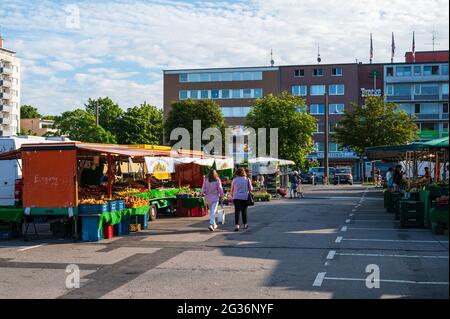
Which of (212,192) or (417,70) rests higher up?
(417,70)

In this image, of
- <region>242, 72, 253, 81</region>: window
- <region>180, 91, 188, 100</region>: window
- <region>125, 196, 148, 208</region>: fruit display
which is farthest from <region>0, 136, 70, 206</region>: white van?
<region>180, 91, 188, 100</region>: window

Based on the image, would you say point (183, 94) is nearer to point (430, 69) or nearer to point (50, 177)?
point (430, 69)

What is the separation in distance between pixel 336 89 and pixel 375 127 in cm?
3163

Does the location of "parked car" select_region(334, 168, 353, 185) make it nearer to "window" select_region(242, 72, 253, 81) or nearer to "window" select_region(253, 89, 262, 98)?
"window" select_region(253, 89, 262, 98)

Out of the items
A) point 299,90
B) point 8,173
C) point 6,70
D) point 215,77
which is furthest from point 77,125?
point 8,173

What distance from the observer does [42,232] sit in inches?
658

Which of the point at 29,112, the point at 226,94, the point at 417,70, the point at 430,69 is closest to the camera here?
the point at 430,69

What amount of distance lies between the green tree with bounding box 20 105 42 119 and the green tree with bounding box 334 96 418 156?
329 ft

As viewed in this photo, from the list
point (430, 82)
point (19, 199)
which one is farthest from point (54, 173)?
point (430, 82)

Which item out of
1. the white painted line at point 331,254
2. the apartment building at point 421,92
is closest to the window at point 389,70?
the apartment building at point 421,92

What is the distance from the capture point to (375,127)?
50.4 metres
